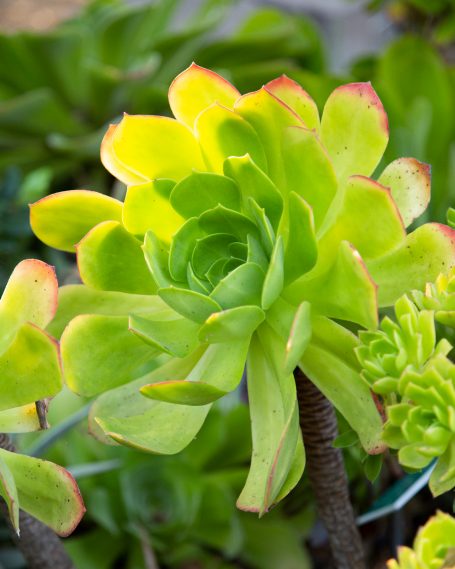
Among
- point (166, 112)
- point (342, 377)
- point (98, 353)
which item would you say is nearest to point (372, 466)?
point (342, 377)

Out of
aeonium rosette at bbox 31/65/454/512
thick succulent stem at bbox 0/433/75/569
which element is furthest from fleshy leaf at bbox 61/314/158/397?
thick succulent stem at bbox 0/433/75/569

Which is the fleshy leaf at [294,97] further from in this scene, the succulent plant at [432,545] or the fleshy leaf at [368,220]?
the succulent plant at [432,545]

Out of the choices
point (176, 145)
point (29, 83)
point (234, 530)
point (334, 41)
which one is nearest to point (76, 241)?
point (176, 145)

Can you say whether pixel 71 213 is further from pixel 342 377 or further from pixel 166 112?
pixel 166 112

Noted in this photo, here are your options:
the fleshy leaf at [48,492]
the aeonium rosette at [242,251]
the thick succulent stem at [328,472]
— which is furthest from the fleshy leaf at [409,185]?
the fleshy leaf at [48,492]

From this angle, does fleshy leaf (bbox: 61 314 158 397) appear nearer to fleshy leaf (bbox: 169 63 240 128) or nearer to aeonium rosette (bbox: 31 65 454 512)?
aeonium rosette (bbox: 31 65 454 512)
